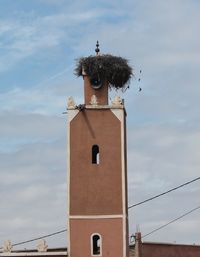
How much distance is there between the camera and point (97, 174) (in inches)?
1123

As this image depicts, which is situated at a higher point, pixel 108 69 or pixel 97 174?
pixel 108 69

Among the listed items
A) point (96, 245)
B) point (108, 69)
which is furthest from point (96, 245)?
point (108, 69)

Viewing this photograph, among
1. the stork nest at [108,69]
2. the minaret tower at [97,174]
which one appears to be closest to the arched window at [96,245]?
the minaret tower at [97,174]

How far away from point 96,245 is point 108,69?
20.3ft

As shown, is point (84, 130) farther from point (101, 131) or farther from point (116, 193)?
point (116, 193)

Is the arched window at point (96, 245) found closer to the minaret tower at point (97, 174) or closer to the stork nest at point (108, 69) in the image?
the minaret tower at point (97, 174)

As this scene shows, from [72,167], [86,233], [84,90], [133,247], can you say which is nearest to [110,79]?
[84,90]

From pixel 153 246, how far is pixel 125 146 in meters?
6.87

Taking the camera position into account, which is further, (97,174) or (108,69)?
(108,69)

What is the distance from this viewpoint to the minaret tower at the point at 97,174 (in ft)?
92.0

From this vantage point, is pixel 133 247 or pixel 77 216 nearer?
pixel 77 216

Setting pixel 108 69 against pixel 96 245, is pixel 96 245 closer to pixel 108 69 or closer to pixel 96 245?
pixel 96 245

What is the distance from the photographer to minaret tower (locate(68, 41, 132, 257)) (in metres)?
28.0

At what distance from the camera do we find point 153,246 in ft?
113
